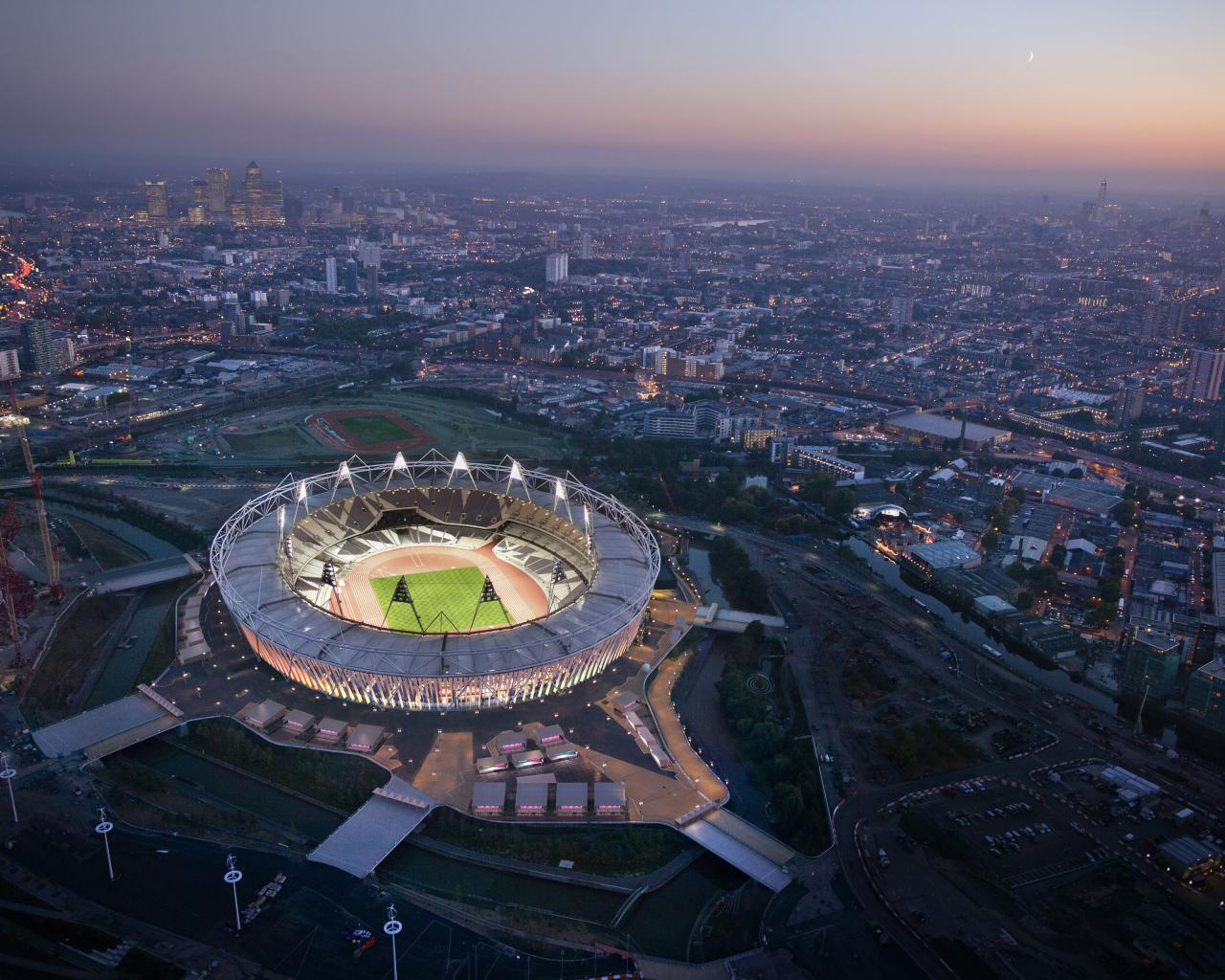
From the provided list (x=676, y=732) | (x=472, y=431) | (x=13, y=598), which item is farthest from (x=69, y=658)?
(x=472, y=431)

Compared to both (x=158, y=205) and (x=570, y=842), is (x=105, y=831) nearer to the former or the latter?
(x=570, y=842)

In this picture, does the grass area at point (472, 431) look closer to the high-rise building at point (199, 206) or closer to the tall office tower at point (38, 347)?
the tall office tower at point (38, 347)

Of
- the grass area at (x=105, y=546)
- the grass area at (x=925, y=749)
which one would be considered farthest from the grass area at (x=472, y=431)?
the grass area at (x=925, y=749)

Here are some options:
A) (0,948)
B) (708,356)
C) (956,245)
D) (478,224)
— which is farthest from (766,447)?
(478,224)

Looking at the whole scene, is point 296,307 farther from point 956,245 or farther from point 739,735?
point 956,245

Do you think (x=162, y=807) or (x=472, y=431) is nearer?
(x=162, y=807)

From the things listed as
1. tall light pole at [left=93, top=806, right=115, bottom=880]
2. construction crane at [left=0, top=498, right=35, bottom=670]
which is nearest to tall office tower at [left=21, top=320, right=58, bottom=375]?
construction crane at [left=0, top=498, right=35, bottom=670]
